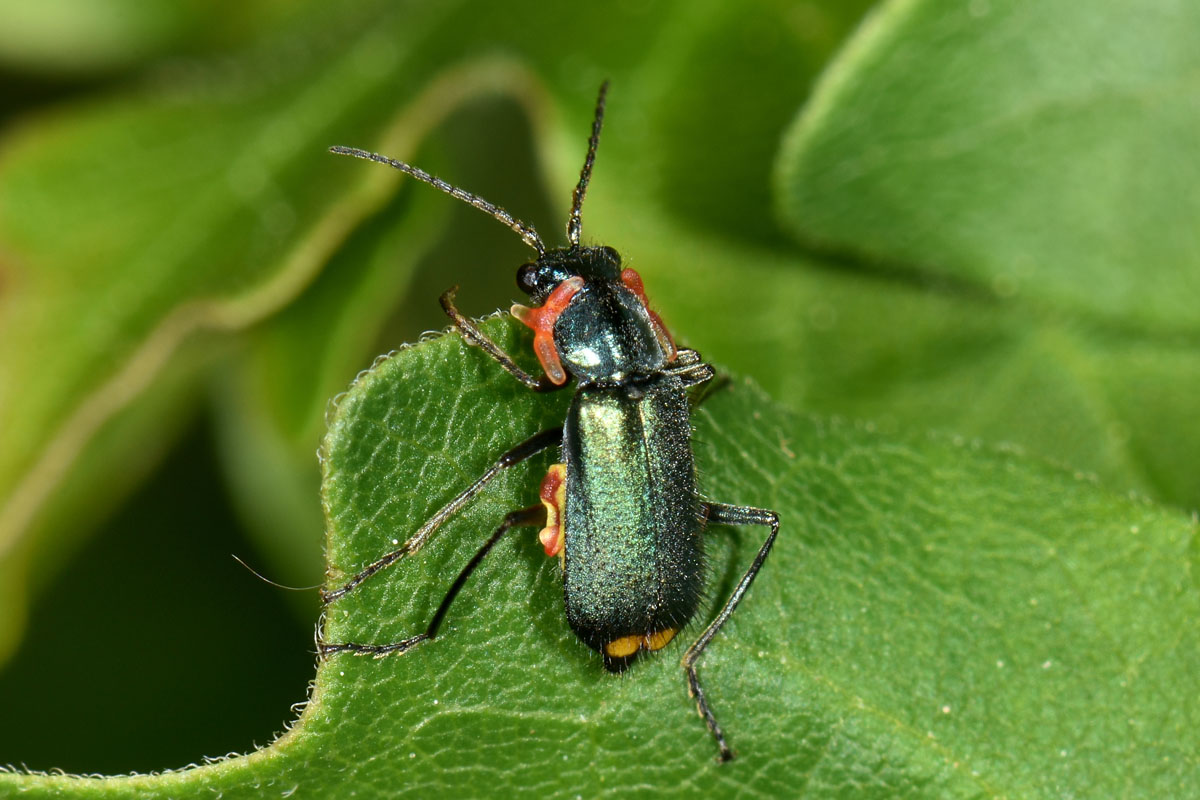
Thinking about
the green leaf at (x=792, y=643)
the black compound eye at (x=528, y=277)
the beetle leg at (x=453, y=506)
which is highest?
the black compound eye at (x=528, y=277)

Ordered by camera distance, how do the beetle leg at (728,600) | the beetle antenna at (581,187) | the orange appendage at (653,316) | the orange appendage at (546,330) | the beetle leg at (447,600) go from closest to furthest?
the beetle leg at (447,600), the beetle leg at (728,600), the orange appendage at (546,330), the orange appendage at (653,316), the beetle antenna at (581,187)

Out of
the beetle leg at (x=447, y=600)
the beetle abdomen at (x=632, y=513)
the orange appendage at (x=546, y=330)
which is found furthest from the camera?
the orange appendage at (x=546, y=330)

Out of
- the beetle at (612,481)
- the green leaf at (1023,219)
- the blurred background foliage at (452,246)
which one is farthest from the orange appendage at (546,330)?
the green leaf at (1023,219)

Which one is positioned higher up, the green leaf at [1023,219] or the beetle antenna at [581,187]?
the beetle antenna at [581,187]

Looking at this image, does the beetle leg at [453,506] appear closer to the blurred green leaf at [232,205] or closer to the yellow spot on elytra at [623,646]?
the yellow spot on elytra at [623,646]

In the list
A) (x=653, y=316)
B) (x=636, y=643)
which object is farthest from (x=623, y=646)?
(x=653, y=316)

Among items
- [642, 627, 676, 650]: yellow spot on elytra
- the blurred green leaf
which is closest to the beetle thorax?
[642, 627, 676, 650]: yellow spot on elytra

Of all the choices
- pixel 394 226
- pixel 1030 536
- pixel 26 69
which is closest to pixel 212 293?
pixel 394 226
